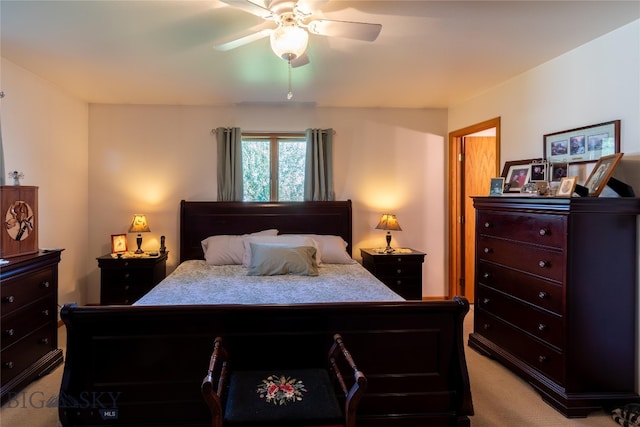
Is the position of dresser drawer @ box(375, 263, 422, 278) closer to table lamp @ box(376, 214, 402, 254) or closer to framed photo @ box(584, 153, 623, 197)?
table lamp @ box(376, 214, 402, 254)

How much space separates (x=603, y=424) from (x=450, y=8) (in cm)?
265

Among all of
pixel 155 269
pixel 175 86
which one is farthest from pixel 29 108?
pixel 155 269

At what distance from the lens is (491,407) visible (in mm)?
2379

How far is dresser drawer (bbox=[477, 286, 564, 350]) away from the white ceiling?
190cm

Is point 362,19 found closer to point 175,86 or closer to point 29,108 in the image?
point 175,86

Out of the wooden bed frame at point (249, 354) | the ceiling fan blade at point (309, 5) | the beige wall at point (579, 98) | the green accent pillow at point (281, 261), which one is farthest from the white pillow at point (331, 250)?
the ceiling fan blade at point (309, 5)

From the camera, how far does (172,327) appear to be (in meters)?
1.97

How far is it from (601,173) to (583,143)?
0.45 meters

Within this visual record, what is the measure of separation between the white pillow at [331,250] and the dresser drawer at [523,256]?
1356mm

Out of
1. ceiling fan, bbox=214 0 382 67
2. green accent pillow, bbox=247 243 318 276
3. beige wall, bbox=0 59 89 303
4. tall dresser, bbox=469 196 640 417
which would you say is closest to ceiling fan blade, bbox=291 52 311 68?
ceiling fan, bbox=214 0 382 67

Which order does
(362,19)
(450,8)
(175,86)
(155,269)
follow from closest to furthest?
(450,8)
(362,19)
(175,86)
(155,269)

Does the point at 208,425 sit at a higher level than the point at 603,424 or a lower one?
higher

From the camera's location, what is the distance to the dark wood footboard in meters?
1.93

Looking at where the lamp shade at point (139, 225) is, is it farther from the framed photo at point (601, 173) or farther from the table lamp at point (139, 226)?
the framed photo at point (601, 173)
